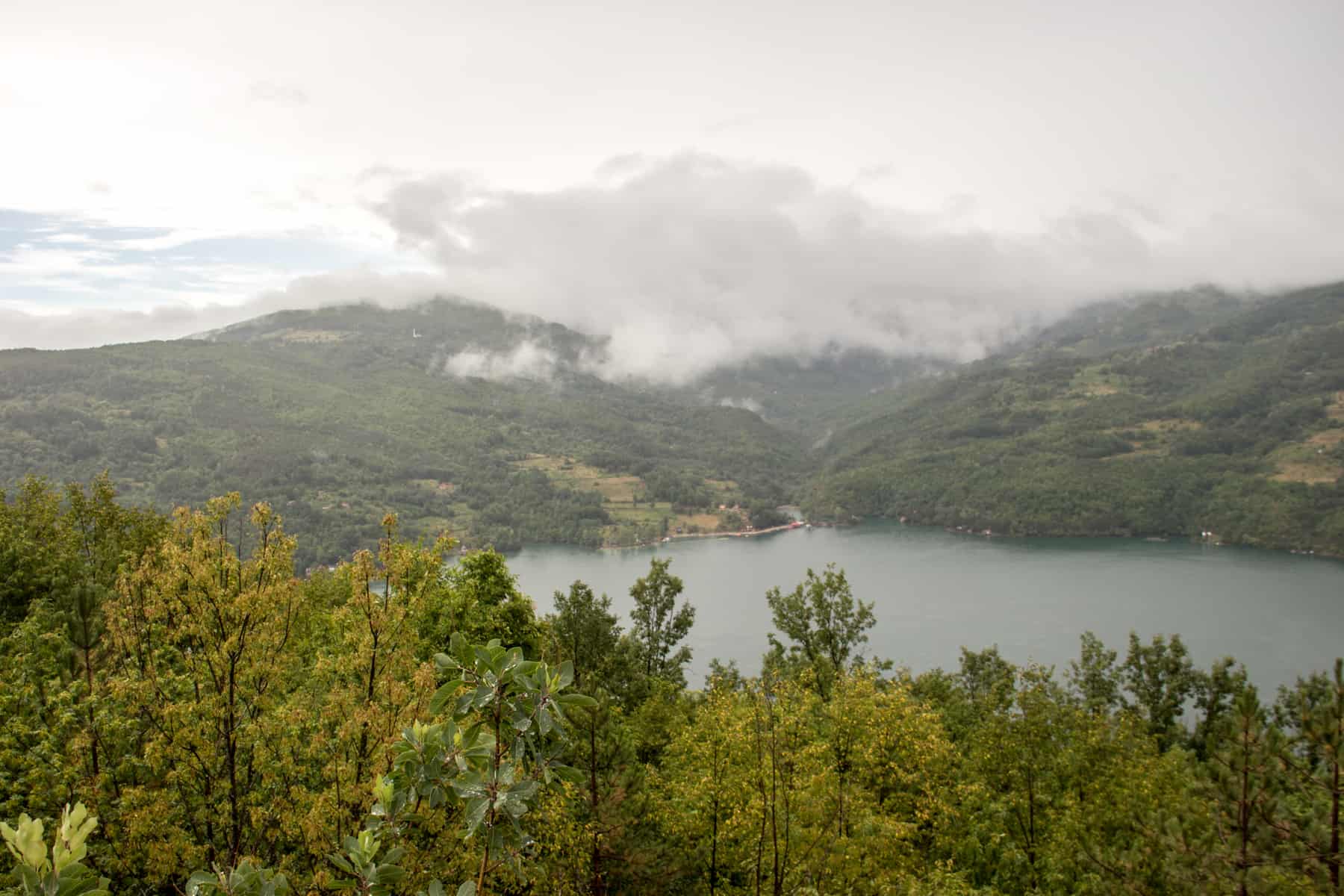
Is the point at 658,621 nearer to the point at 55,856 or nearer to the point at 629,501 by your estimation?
the point at 55,856

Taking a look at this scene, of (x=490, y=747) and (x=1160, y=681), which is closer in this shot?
(x=490, y=747)

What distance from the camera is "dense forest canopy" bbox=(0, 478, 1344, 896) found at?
4.18m

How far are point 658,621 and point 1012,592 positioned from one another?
66490 millimetres

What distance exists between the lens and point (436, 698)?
3.96m

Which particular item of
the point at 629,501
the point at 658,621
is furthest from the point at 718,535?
the point at 658,621

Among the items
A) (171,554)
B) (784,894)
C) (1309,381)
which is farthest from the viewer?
(1309,381)

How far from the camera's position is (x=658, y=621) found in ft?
125

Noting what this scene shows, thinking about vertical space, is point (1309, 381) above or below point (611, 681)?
above

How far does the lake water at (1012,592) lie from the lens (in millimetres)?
70625

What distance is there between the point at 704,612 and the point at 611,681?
190 ft

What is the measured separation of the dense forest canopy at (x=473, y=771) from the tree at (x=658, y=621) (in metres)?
16.7

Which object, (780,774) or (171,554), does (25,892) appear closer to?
(171,554)

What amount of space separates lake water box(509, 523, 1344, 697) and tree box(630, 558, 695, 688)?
24224mm

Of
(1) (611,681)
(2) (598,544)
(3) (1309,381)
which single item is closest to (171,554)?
(1) (611,681)
